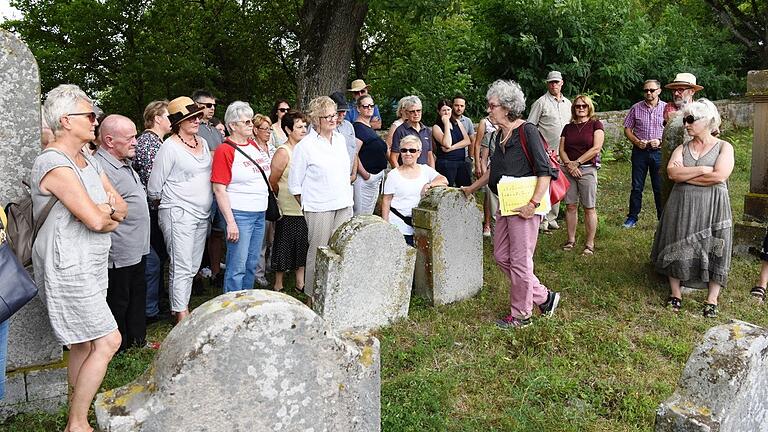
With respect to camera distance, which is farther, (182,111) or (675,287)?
(675,287)

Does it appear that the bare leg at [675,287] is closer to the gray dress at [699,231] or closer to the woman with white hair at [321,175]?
the gray dress at [699,231]

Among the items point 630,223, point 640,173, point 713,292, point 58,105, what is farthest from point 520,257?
point 640,173

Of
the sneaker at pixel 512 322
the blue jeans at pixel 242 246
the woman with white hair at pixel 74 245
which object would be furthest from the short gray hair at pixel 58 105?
the sneaker at pixel 512 322

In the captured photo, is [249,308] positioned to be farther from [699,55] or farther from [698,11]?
[698,11]

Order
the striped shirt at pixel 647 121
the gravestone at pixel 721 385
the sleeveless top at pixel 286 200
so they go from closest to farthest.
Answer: the gravestone at pixel 721 385 < the sleeveless top at pixel 286 200 < the striped shirt at pixel 647 121

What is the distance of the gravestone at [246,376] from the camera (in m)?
2.05

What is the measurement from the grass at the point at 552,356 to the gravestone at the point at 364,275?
222 mm

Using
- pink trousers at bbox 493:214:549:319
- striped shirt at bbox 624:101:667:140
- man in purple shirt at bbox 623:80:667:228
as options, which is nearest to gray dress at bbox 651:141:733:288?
pink trousers at bbox 493:214:549:319

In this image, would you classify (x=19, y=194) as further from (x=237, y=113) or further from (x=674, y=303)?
(x=674, y=303)

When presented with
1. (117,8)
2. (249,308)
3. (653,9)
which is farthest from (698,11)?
(249,308)

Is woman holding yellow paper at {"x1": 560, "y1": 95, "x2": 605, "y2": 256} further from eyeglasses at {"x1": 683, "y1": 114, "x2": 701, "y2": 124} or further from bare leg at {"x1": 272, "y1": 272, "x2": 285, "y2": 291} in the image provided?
bare leg at {"x1": 272, "y1": 272, "x2": 285, "y2": 291}

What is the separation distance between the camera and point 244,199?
5387mm

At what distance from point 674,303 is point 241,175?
3868 millimetres

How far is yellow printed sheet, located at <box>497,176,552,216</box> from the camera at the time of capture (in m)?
5.11
